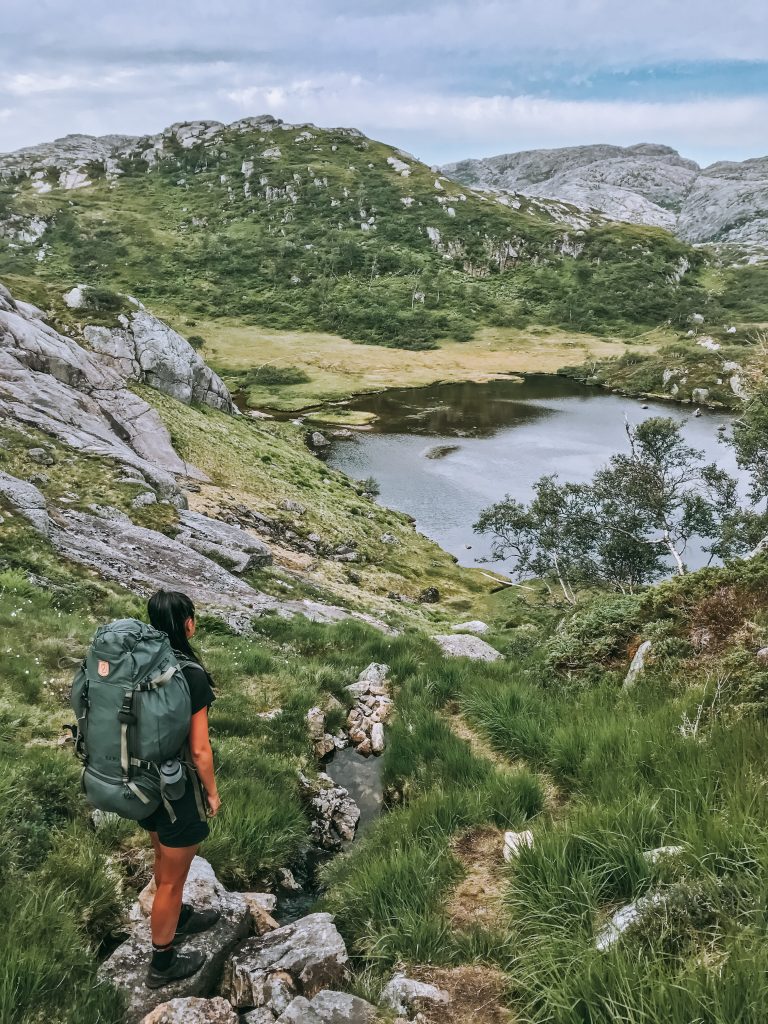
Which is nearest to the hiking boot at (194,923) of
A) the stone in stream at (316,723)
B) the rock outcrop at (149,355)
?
the stone in stream at (316,723)

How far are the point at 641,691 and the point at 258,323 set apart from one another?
144552 mm

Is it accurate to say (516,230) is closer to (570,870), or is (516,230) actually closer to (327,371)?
(327,371)

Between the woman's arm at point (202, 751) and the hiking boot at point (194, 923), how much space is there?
2.91 feet

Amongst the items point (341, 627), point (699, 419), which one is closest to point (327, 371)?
point (699, 419)

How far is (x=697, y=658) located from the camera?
7465 millimetres

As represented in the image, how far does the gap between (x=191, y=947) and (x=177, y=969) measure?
198mm

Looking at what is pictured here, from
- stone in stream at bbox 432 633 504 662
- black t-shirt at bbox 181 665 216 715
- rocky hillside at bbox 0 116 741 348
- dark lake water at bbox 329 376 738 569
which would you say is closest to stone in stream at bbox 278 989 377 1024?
black t-shirt at bbox 181 665 216 715

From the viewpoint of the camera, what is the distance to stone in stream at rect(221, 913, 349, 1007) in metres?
4.04

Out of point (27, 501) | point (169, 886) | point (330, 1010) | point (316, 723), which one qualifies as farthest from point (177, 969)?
point (27, 501)

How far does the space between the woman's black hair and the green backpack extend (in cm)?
41

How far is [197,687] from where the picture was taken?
427 centimetres

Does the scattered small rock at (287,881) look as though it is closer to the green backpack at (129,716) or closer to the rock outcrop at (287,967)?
the rock outcrop at (287,967)

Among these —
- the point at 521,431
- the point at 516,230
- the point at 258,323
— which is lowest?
the point at 521,431

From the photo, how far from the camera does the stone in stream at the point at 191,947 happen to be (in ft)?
13.0
